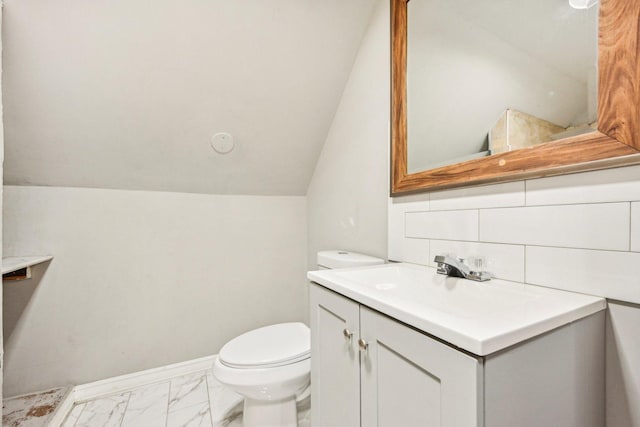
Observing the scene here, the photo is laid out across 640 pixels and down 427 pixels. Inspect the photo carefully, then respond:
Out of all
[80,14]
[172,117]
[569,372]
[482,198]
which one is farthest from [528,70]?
[80,14]

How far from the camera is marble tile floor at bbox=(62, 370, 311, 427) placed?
1.38 metres

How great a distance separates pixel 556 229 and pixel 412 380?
0.56m

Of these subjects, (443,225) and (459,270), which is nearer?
(459,270)

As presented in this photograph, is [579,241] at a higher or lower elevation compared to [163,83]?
lower

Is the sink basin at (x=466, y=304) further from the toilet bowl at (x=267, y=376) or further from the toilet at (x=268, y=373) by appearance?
the toilet bowl at (x=267, y=376)

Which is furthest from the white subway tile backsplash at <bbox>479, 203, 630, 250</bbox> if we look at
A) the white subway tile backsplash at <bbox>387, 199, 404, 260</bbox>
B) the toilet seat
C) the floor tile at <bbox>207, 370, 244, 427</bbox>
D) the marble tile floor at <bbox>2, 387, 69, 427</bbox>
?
A: the marble tile floor at <bbox>2, 387, 69, 427</bbox>

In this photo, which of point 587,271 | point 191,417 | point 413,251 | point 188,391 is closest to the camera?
point 587,271

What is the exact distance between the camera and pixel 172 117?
148 centimetres

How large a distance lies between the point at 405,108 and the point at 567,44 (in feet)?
1.83

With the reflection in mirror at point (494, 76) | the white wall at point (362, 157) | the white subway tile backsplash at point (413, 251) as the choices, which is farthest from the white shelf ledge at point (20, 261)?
the reflection in mirror at point (494, 76)

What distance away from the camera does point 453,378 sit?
47 cm

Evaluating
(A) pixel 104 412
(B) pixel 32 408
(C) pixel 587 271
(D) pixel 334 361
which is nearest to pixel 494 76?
(C) pixel 587 271

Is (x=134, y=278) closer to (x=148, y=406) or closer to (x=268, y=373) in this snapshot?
(x=148, y=406)

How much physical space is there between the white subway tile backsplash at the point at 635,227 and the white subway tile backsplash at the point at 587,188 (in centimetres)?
2
